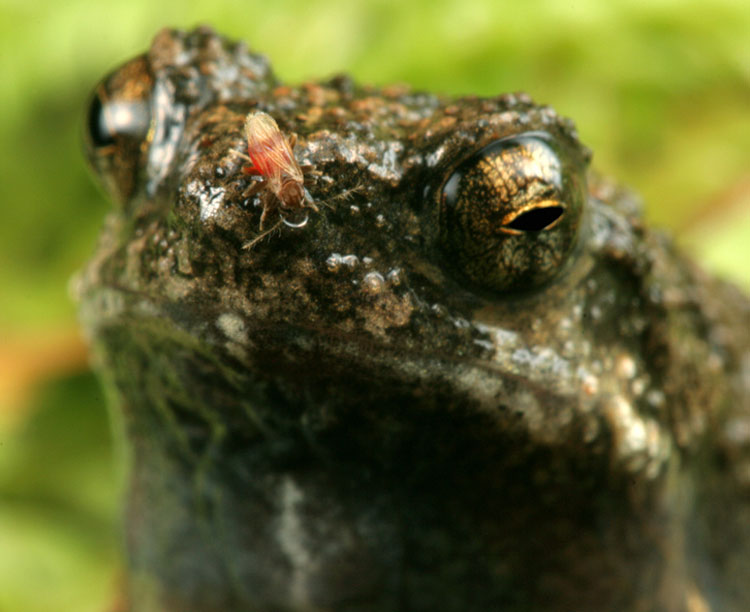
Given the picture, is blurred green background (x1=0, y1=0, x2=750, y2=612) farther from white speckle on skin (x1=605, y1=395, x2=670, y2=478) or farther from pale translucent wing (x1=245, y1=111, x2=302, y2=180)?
pale translucent wing (x1=245, y1=111, x2=302, y2=180)

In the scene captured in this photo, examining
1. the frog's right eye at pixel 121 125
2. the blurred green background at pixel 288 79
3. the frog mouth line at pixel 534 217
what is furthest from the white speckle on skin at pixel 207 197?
the blurred green background at pixel 288 79

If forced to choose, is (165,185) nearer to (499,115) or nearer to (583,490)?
(499,115)

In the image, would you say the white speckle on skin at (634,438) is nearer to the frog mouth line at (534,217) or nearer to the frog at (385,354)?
Answer: the frog at (385,354)

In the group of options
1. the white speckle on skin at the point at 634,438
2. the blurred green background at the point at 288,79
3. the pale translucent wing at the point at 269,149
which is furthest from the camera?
the blurred green background at the point at 288,79

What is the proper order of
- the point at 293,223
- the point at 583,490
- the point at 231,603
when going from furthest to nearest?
1. the point at 231,603
2. the point at 583,490
3. the point at 293,223

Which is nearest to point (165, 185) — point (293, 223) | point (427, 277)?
point (293, 223)

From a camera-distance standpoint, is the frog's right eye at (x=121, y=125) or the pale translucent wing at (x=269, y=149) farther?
the frog's right eye at (x=121, y=125)

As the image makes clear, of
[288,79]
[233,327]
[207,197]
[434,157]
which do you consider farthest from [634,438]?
[288,79]
